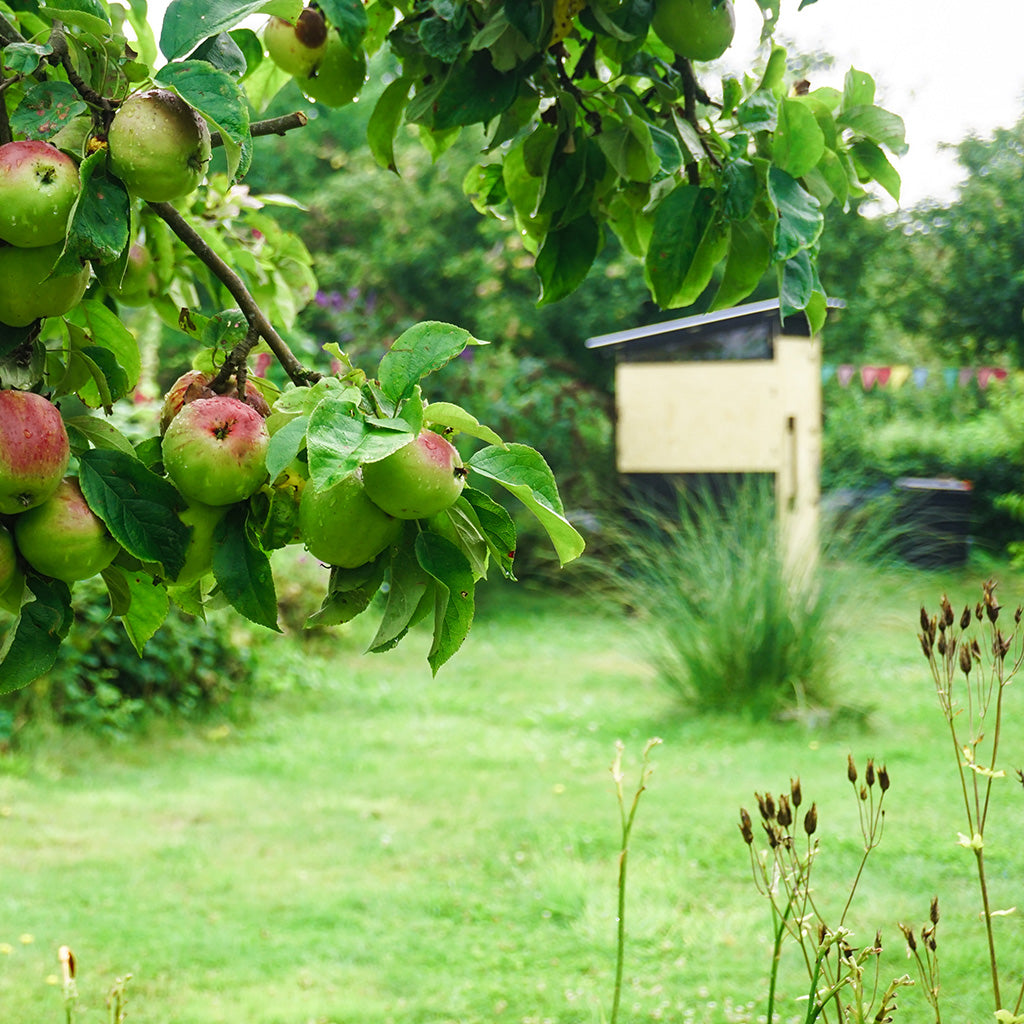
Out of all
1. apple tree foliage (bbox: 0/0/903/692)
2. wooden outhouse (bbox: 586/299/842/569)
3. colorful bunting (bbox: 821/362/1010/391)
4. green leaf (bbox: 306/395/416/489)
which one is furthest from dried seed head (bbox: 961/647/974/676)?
colorful bunting (bbox: 821/362/1010/391)

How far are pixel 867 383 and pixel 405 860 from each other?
948 centimetres

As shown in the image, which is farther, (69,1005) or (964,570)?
(964,570)

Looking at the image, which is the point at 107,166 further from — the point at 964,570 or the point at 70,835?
the point at 964,570

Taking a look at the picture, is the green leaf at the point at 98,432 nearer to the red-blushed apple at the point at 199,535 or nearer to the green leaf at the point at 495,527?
the red-blushed apple at the point at 199,535

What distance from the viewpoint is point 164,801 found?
3.78 meters

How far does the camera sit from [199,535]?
743mm

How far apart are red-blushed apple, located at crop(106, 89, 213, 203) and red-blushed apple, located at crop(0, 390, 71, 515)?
0.15 m

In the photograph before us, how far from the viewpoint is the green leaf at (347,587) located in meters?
0.73

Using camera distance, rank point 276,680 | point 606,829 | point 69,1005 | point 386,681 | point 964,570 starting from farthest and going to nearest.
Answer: point 964,570 < point 386,681 < point 276,680 < point 606,829 < point 69,1005

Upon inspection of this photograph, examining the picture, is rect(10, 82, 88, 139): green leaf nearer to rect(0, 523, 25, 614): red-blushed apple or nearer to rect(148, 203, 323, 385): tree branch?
rect(148, 203, 323, 385): tree branch

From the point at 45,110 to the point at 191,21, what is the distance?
0.36ft

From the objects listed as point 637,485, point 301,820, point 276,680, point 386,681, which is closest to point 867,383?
point 637,485

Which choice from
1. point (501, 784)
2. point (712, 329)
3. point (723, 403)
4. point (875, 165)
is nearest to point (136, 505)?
point (875, 165)

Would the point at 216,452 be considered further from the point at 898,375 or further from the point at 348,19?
the point at 898,375
